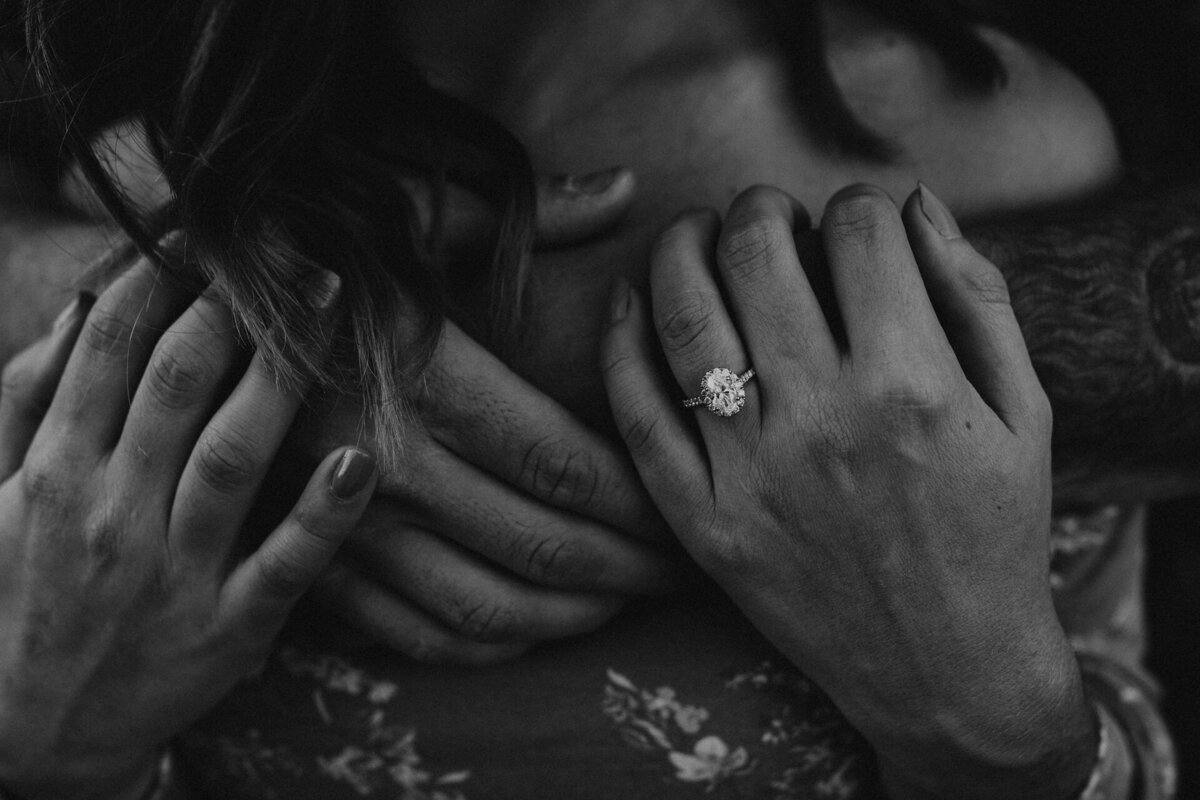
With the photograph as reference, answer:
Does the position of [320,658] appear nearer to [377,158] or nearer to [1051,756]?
[377,158]

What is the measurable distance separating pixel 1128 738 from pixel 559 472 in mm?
649

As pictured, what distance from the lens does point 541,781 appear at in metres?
0.84

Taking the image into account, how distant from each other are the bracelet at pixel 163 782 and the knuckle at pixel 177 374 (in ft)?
1.29

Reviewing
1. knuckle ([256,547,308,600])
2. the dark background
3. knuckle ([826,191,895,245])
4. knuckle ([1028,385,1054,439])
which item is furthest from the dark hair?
the dark background

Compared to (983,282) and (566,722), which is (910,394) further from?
(566,722)

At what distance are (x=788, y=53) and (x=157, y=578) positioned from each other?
0.73 m

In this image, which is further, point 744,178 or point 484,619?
point 744,178

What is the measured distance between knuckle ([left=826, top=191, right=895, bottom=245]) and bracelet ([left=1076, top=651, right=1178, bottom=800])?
456 mm

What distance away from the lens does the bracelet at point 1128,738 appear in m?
0.87

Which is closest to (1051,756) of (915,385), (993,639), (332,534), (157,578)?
(993,639)

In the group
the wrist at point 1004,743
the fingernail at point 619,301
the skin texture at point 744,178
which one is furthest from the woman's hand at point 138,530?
the wrist at point 1004,743

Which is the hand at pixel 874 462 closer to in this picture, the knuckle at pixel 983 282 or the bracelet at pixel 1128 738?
the knuckle at pixel 983 282

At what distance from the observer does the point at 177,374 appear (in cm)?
69

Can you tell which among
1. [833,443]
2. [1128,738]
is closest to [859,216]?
[833,443]
